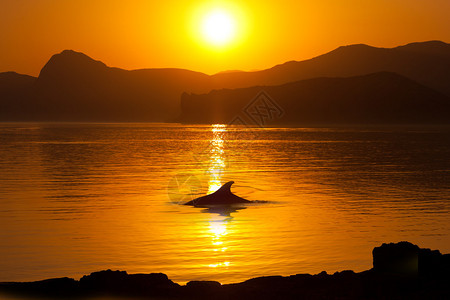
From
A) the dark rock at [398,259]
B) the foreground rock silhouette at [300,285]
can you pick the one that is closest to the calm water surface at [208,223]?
the foreground rock silhouette at [300,285]

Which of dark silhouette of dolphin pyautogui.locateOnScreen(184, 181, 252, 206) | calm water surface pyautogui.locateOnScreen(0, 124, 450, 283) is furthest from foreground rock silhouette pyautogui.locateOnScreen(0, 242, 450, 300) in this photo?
dark silhouette of dolphin pyautogui.locateOnScreen(184, 181, 252, 206)

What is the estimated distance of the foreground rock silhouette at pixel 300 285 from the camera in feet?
39.8

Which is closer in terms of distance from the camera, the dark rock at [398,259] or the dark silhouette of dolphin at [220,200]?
the dark rock at [398,259]

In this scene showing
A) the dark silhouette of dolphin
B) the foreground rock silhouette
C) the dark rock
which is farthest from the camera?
the dark silhouette of dolphin

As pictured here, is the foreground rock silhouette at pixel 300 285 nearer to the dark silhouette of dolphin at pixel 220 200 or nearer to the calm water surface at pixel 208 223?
the calm water surface at pixel 208 223

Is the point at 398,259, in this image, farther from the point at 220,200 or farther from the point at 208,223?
the point at 220,200

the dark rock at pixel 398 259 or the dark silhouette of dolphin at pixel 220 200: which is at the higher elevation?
the dark silhouette of dolphin at pixel 220 200

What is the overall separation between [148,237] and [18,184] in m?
20.6

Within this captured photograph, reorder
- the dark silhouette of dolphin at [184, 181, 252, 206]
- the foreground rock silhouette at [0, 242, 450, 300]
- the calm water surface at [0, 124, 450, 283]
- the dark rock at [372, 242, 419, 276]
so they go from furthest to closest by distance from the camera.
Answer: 1. the dark silhouette of dolphin at [184, 181, 252, 206]
2. the calm water surface at [0, 124, 450, 283]
3. the dark rock at [372, 242, 419, 276]
4. the foreground rock silhouette at [0, 242, 450, 300]

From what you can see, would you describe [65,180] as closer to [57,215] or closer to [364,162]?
[57,215]

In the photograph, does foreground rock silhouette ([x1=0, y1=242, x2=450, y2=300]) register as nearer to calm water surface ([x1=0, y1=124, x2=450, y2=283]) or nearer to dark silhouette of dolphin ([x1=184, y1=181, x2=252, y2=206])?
calm water surface ([x1=0, y1=124, x2=450, y2=283])

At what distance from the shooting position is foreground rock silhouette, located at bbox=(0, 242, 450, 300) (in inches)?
478

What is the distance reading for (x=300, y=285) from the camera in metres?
13.0

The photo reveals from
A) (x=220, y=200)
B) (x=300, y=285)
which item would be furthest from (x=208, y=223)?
(x=300, y=285)
